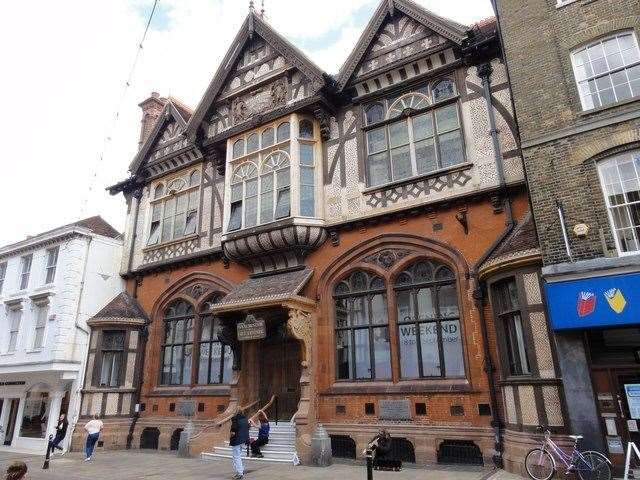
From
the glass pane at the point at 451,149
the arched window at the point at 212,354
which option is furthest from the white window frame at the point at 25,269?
the glass pane at the point at 451,149

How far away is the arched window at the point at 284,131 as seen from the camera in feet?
52.5

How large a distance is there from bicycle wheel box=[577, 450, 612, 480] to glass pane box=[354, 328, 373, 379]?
583 cm

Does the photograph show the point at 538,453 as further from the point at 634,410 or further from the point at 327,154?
the point at 327,154

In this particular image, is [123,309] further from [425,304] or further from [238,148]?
[425,304]

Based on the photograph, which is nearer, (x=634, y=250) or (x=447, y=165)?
(x=634, y=250)

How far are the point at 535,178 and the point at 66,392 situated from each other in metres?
18.4

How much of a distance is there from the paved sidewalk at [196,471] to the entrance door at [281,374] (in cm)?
252

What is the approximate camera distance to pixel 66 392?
726 inches

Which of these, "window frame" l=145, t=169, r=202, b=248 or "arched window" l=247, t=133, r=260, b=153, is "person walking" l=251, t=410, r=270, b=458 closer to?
"window frame" l=145, t=169, r=202, b=248

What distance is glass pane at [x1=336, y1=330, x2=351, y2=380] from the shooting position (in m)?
13.7

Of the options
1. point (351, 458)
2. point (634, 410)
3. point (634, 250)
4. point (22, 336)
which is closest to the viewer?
point (634, 410)

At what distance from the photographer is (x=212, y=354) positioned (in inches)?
670

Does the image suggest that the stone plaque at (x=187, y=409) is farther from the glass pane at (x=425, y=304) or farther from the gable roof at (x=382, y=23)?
the gable roof at (x=382, y=23)

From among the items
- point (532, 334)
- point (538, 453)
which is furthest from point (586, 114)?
point (538, 453)
